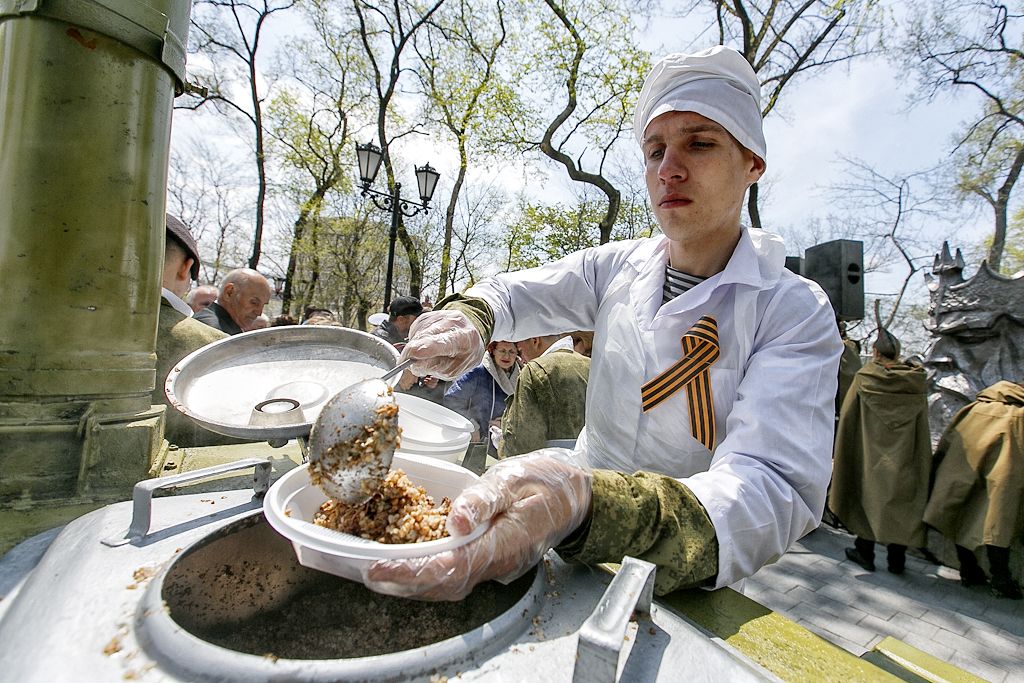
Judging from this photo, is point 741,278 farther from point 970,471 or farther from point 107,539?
point 970,471

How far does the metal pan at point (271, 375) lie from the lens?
1676mm

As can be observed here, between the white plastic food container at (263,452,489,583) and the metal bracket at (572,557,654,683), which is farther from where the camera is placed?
the white plastic food container at (263,452,489,583)

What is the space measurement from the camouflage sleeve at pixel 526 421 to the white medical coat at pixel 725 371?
1.16m

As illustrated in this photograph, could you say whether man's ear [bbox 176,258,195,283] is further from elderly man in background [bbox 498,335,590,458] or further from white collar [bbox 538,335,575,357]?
white collar [bbox 538,335,575,357]

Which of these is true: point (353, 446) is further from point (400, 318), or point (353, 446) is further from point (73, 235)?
point (400, 318)

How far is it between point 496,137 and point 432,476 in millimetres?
14946

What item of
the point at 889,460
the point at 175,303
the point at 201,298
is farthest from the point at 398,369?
the point at 201,298

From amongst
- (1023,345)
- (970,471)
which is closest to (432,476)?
(970,471)

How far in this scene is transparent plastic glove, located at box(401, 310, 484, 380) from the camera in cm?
172

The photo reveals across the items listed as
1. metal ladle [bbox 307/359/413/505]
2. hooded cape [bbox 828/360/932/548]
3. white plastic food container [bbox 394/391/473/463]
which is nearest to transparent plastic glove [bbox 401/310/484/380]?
white plastic food container [bbox 394/391/473/463]

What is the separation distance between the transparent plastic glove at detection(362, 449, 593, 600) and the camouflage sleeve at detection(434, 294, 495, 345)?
2.71 ft

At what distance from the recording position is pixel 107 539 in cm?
101

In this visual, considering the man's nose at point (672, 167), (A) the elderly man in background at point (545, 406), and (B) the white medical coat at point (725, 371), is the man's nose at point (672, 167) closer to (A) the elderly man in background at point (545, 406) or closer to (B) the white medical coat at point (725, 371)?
(B) the white medical coat at point (725, 371)

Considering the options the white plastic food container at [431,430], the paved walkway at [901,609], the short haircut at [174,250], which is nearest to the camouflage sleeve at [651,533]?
the white plastic food container at [431,430]
